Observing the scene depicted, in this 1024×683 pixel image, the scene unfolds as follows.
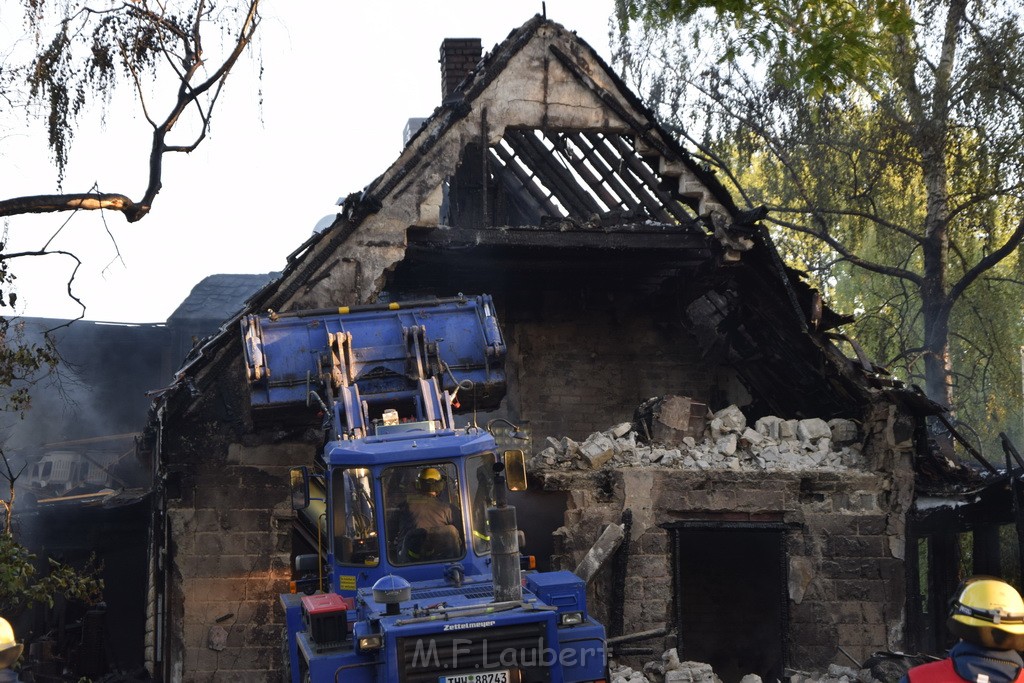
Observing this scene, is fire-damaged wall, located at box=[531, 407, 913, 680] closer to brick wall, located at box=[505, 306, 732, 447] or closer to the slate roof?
brick wall, located at box=[505, 306, 732, 447]

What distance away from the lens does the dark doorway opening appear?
16781mm

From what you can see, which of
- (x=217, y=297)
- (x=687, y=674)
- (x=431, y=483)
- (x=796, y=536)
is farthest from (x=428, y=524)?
(x=217, y=297)

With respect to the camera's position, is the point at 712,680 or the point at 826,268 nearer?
the point at 712,680

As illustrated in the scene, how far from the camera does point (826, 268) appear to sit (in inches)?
1105

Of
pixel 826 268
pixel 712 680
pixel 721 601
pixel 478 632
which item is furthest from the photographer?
pixel 826 268

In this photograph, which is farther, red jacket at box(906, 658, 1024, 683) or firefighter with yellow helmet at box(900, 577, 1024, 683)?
firefighter with yellow helmet at box(900, 577, 1024, 683)

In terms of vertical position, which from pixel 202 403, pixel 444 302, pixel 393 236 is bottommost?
pixel 202 403

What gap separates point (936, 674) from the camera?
4.65 metres

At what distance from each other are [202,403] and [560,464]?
401cm

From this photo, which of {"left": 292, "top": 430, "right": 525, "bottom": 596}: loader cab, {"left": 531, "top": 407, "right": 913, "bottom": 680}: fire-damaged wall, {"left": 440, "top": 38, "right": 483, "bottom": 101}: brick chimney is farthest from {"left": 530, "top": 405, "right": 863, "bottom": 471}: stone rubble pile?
{"left": 440, "top": 38, "right": 483, "bottom": 101}: brick chimney

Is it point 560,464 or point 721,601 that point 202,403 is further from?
point 721,601

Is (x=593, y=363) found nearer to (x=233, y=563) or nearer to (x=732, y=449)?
(x=732, y=449)

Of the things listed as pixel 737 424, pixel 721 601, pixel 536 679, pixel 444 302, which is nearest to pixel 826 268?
pixel 721 601

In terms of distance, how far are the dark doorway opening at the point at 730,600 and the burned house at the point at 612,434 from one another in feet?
0.22
